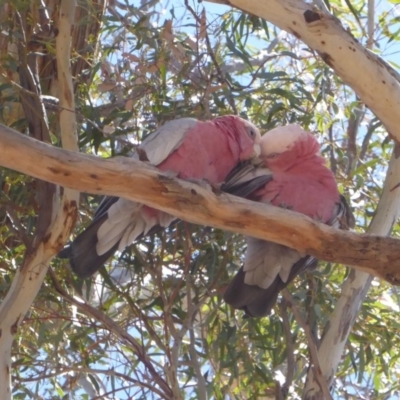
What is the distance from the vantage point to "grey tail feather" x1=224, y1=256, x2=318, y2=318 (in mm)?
2463

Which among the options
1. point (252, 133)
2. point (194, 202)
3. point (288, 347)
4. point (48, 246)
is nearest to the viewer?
point (194, 202)

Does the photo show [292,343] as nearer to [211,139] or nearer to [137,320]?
[137,320]

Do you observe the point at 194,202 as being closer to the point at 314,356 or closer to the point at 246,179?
the point at 246,179

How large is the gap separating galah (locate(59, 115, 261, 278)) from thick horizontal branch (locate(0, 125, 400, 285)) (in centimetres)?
51

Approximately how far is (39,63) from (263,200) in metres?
0.99

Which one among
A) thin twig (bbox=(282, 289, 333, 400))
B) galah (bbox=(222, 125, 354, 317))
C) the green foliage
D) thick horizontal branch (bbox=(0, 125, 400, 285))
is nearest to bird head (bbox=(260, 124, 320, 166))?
galah (bbox=(222, 125, 354, 317))

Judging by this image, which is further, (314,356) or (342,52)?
(314,356)

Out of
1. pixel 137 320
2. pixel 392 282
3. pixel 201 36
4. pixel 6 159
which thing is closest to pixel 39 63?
pixel 201 36

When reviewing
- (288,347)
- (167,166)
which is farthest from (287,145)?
(288,347)

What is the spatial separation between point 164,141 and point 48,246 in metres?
0.45

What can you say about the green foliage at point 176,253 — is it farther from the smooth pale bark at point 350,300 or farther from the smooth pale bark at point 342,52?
the smooth pale bark at point 342,52

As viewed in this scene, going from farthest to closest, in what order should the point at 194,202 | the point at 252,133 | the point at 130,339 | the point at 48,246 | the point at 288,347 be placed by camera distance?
the point at 288,347, the point at 252,133, the point at 130,339, the point at 48,246, the point at 194,202

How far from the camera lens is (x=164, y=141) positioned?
2408 mm

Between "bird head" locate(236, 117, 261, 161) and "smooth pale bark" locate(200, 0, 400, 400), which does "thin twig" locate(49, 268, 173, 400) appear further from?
"smooth pale bark" locate(200, 0, 400, 400)
